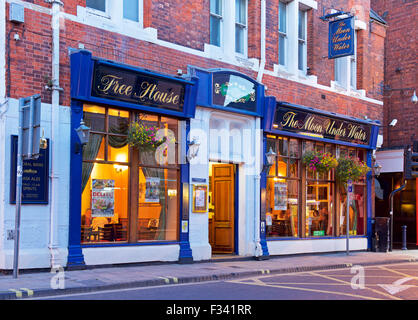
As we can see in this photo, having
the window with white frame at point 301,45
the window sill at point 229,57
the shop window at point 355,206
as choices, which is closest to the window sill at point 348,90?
the window with white frame at point 301,45

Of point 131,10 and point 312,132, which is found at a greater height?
point 131,10

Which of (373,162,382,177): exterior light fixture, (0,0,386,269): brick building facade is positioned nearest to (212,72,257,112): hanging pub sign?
(0,0,386,269): brick building facade

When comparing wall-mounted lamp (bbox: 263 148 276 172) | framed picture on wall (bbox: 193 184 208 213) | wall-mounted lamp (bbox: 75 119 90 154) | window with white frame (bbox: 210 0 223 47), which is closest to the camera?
wall-mounted lamp (bbox: 75 119 90 154)

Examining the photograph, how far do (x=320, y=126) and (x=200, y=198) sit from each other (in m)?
6.24

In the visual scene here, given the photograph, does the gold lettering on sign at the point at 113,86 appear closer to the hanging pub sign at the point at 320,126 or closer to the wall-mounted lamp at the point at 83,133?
the wall-mounted lamp at the point at 83,133

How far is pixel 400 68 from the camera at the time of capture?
25.9 meters

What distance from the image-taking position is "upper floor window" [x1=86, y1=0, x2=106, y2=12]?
13.9 meters

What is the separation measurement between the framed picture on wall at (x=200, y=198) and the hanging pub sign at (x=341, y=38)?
7.31m

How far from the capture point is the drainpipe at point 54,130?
41.0 ft

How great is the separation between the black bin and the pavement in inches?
103

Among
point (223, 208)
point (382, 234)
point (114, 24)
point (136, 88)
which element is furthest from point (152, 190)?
point (382, 234)

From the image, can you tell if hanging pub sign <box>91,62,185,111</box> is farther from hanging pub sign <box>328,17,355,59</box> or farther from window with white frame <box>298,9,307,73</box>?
hanging pub sign <box>328,17,355,59</box>

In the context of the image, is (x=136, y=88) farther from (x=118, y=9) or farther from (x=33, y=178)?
(x=33, y=178)
